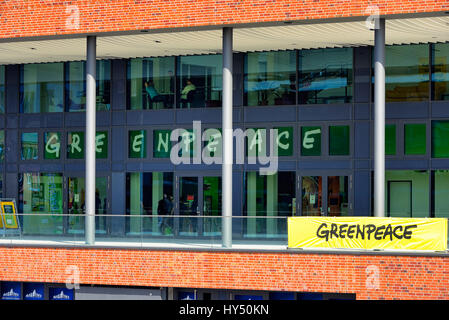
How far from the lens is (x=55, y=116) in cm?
2959

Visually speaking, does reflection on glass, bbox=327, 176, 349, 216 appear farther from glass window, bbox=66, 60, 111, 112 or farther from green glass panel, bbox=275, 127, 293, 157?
glass window, bbox=66, 60, 111, 112

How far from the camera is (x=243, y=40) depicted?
80.4ft

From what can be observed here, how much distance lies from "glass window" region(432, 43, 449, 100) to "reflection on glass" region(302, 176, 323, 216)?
176 inches

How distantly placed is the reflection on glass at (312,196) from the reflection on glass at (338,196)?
0.98 feet

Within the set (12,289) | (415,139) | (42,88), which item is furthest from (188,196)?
(415,139)

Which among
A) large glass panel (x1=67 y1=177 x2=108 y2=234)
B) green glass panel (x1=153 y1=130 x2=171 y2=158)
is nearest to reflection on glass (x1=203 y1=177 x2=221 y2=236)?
green glass panel (x1=153 y1=130 x2=171 y2=158)

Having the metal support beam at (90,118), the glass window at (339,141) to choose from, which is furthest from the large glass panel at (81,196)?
the glass window at (339,141)

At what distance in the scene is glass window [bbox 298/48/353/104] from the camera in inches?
1026

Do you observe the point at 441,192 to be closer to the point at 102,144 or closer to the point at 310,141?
the point at 310,141

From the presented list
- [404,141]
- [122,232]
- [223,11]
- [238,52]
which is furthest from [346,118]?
[122,232]

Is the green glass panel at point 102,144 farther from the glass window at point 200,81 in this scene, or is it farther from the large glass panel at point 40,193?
the glass window at point 200,81
